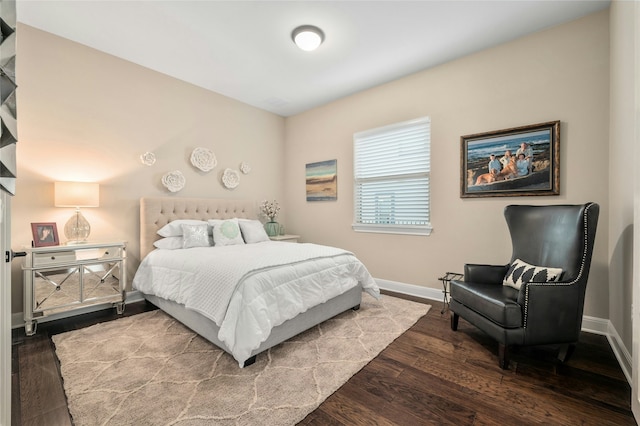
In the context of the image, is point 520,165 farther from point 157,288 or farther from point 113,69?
point 113,69

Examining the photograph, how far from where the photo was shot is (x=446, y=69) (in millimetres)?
3416

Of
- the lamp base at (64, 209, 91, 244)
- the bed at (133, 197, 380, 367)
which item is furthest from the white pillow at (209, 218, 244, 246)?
the lamp base at (64, 209, 91, 244)

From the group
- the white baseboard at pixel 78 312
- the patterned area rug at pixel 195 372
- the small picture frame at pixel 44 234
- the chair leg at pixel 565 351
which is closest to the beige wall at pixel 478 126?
the chair leg at pixel 565 351

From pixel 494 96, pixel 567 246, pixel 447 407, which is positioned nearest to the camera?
pixel 447 407

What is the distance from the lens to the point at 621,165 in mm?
2172

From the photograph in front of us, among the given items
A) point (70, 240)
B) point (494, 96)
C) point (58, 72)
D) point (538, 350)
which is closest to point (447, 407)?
point (538, 350)

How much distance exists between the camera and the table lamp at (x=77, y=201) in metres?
2.72

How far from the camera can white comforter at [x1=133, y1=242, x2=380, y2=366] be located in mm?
1949

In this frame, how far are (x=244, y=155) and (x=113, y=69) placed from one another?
6.44ft

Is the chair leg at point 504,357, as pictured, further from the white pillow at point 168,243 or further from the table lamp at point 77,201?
the table lamp at point 77,201

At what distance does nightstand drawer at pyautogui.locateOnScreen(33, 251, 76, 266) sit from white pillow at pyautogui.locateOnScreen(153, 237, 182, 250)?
0.79m

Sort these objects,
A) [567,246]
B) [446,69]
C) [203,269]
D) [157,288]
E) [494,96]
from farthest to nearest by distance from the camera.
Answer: [446,69] → [494,96] → [157,288] → [203,269] → [567,246]

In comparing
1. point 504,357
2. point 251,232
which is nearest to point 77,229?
point 251,232

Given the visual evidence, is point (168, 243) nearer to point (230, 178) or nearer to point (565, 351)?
point (230, 178)
